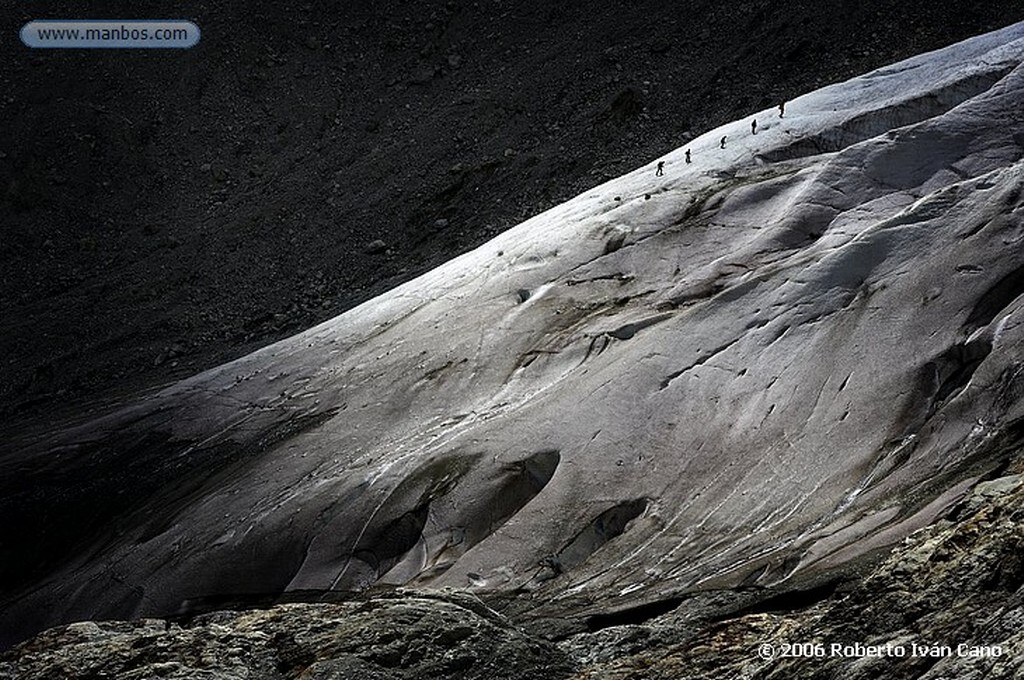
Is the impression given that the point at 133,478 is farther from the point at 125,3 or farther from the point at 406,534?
the point at 125,3

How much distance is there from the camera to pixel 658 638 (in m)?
8.71

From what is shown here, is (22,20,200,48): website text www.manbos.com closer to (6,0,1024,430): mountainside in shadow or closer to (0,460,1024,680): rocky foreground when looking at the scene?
(6,0,1024,430): mountainside in shadow

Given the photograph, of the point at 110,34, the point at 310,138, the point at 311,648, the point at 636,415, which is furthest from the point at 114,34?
the point at 311,648

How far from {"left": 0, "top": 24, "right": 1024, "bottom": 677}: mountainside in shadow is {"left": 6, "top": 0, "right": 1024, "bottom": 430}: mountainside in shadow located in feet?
16.8

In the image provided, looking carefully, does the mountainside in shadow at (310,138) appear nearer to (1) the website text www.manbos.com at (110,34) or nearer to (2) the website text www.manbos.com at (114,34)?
(1) the website text www.manbos.com at (110,34)

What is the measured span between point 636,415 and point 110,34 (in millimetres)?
23417

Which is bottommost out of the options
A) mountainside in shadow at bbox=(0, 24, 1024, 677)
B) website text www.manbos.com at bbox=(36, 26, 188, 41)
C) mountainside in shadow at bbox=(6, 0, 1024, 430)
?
mountainside in shadow at bbox=(0, 24, 1024, 677)

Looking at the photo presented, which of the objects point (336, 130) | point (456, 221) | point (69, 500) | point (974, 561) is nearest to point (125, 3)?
point (336, 130)

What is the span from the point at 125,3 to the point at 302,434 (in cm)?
2094

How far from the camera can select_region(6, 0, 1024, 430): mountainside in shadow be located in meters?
24.1

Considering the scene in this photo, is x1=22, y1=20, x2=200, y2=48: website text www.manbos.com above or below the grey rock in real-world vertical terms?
above

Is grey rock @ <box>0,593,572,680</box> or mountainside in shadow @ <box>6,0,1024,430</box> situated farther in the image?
mountainside in shadow @ <box>6,0,1024,430</box>

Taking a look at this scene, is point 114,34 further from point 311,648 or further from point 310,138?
point 311,648

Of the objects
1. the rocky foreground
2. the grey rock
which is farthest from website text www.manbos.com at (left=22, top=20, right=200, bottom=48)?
the grey rock
